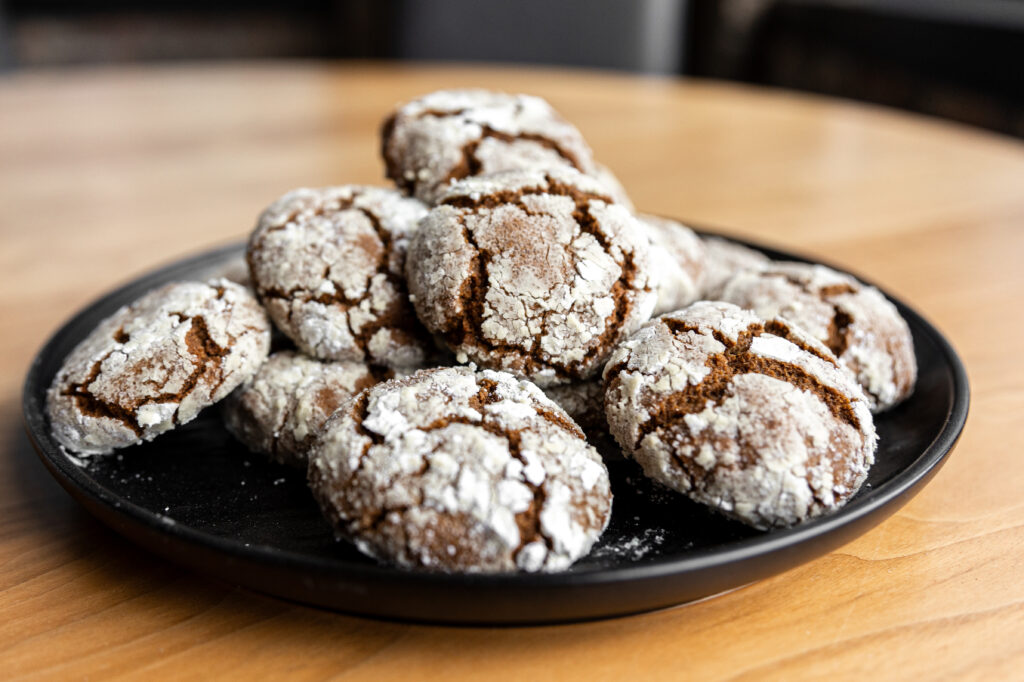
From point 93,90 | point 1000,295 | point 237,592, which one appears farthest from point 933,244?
point 93,90

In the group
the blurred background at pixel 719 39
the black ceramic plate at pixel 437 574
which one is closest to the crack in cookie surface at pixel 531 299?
the black ceramic plate at pixel 437 574

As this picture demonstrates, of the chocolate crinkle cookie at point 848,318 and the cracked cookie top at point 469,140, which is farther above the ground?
the cracked cookie top at point 469,140

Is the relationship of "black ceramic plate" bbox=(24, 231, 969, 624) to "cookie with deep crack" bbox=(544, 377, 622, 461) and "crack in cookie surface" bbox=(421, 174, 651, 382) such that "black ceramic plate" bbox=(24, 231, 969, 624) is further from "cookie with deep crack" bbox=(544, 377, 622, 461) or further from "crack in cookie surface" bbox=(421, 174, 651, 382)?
"crack in cookie surface" bbox=(421, 174, 651, 382)

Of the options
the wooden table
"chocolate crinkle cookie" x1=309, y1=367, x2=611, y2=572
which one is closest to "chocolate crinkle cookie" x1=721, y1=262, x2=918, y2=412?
the wooden table

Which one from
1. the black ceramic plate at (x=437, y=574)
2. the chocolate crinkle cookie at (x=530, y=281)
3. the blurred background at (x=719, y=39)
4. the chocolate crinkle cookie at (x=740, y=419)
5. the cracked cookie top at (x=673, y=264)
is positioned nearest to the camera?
the black ceramic plate at (x=437, y=574)

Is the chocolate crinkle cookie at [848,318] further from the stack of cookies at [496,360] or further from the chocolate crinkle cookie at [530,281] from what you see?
the chocolate crinkle cookie at [530,281]

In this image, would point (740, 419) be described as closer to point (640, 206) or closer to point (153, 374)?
point (153, 374)

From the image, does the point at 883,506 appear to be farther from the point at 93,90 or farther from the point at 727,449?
the point at 93,90
